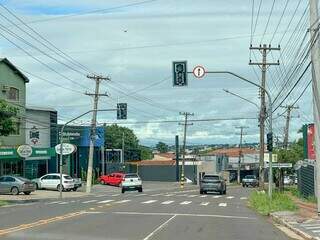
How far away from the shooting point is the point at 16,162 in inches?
2470

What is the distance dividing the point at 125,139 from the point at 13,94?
9173cm

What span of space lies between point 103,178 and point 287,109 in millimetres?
24257

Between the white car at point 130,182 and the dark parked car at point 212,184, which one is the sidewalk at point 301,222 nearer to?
the dark parked car at point 212,184

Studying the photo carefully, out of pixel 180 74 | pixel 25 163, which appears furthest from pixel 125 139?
pixel 180 74

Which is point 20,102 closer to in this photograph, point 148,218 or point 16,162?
point 16,162

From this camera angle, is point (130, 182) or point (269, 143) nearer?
point (269, 143)

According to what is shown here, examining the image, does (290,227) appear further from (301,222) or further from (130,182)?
(130,182)

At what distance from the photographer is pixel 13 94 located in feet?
200

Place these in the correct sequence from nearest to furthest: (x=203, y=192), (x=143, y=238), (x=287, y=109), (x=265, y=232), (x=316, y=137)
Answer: (x=143, y=238)
(x=265, y=232)
(x=316, y=137)
(x=203, y=192)
(x=287, y=109)

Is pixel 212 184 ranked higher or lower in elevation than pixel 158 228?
higher

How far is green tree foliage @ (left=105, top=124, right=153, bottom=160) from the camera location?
146 m

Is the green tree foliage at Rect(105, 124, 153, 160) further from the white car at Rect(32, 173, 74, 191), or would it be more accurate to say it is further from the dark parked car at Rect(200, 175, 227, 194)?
the dark parked car at Rect(200, 175, 227, 194)

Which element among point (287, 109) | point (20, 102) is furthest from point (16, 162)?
point (287, 109)

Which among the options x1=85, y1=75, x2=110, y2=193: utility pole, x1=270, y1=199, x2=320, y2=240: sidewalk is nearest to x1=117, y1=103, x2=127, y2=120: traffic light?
x1=85, y1=75, x2=110, y2=193: utility pole
